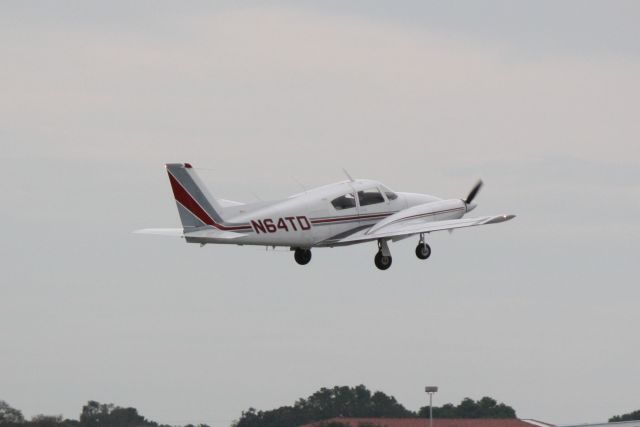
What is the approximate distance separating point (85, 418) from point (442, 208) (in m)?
33.3

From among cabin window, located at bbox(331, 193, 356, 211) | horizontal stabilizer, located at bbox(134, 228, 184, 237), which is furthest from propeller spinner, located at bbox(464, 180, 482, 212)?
horizontal stabilizer, located at bbox(134, 228, 184, 237)

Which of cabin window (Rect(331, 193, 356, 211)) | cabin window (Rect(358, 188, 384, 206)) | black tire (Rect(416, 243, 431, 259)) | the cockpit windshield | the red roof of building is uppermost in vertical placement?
the red roof of building

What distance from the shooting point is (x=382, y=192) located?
7419cm

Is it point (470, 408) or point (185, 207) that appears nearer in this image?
point (185, 207)

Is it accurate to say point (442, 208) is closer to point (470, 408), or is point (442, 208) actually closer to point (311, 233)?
point (311, 233)

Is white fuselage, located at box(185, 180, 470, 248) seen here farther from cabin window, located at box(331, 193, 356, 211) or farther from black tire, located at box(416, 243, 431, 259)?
black tire, located at box(416, 243, 431, 259)

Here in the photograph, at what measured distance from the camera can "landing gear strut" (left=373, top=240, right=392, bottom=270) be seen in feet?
244

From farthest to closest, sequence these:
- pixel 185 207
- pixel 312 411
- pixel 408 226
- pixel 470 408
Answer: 1. pixel 470 408
2. pixel 312 411
3. pixel 408 226
4. pixel 185 207

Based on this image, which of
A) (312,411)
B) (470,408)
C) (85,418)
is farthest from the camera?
(470,408)

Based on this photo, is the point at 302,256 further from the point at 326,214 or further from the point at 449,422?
the point at 449,422

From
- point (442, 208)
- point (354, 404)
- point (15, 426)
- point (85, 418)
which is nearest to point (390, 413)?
point (354, 404)

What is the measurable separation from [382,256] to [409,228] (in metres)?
Result: 1.99

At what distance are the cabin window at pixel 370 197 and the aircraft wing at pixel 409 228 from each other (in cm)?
116

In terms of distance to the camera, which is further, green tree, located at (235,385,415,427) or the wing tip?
green tree, located at (235,385,415,427)
